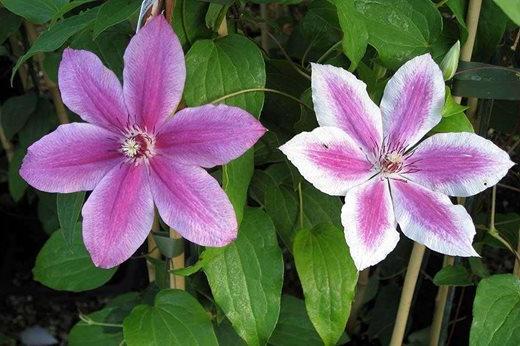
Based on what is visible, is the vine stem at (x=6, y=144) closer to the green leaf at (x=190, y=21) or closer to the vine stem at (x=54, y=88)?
the vine stem at (x=54, y=88)

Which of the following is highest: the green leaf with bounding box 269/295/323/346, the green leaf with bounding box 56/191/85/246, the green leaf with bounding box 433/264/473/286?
the green leaf with bounding box 56/191/85/246

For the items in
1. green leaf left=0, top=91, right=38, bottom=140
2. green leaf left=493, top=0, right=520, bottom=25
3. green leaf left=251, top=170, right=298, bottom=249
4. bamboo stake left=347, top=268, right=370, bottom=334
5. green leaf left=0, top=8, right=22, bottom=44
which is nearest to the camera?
green leaf left=493, top=0, right=520, bottom=25

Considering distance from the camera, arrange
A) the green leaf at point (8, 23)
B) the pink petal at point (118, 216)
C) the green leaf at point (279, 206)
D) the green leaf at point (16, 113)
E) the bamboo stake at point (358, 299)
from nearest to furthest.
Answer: the pink petal at point (118, 216) < the green leaf at point (279, 206) < the green leaf at point (8, 23) < the bamboo stake at point (358, 299) < the green leaf at point (16, 113)

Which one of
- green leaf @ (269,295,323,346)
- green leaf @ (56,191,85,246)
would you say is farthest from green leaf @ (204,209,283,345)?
green leaf @ (269,295,323,346)

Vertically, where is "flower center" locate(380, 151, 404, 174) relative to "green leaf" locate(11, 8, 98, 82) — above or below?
below

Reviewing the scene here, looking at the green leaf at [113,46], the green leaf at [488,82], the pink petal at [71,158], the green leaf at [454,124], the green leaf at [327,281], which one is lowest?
the green leaf at [327,281]

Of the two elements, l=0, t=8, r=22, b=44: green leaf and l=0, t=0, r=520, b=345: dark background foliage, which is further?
l=0, t=8, r=22, b=44: green leaf

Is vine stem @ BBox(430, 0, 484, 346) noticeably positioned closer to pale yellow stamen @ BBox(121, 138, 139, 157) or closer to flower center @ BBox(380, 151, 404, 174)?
flower center @ BBox(380, 151, 404, 174)

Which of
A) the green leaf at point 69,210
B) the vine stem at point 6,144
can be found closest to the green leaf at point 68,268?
the green leaf at point 69,210

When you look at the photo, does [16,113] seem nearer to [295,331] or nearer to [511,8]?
[295,331]
